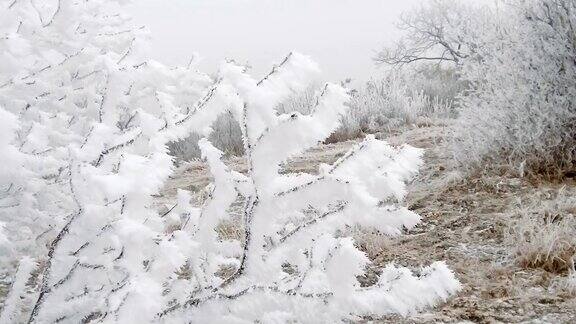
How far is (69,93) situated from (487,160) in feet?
12.0

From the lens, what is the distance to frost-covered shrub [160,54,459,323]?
4.79 feet

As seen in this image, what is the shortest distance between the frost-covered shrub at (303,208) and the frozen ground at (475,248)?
164cm

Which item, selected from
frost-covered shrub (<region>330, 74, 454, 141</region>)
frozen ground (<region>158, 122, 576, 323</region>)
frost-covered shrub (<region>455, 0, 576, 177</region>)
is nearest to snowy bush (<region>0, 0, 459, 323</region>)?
frozen ground (<region>158, 122, 576, 323</region>)

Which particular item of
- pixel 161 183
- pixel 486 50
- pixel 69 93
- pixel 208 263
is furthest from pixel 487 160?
pixel 161 183

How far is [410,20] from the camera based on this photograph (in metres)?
17.8

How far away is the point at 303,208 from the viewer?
64.0 inches

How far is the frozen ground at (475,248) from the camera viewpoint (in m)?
3.18

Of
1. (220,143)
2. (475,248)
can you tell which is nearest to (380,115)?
(220,143)

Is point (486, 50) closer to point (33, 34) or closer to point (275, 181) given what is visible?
point (33, 34)

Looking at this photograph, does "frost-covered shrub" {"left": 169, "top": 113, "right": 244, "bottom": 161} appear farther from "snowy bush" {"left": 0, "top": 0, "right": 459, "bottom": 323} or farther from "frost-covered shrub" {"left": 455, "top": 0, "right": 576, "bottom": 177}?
"snowy bush" {"left": 0, "top": 0, "right": 459, "bottom": 323}

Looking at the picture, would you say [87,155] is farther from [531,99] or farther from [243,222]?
[531,99]

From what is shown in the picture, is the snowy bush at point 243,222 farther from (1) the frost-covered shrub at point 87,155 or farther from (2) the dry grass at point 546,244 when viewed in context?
(2) the dry grass at point 546,244

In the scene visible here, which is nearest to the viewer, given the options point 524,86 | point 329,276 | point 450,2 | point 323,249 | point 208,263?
point 329,276

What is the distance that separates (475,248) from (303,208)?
2.77 meters
